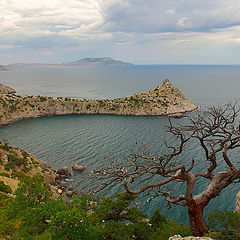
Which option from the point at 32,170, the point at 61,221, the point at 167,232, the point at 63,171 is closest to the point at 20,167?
the point at 32,170

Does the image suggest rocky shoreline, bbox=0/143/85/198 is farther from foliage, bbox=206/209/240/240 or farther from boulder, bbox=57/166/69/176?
foliage, bbox=206/209/240/240

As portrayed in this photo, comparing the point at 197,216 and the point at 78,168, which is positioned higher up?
the point at 197,216

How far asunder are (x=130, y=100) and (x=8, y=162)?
200 feet

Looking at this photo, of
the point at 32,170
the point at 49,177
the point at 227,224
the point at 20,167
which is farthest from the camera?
the point at 49,177

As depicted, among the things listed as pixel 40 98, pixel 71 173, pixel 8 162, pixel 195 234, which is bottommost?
pixel 71 173

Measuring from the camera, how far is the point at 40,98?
84562mm

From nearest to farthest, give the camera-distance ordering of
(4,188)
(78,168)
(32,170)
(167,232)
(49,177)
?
(167,232)
(4,188)
(32,170)
(49,177)
(78,168)

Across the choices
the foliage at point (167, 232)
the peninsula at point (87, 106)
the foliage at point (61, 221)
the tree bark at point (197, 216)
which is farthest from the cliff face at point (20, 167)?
the peninsula at point (87, 106)

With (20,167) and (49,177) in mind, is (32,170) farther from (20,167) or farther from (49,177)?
(49,177)

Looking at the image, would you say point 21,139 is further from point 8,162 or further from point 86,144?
point 8,162

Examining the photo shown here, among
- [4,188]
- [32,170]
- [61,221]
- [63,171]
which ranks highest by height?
[61,221]

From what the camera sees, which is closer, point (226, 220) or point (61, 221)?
point (61, 221)

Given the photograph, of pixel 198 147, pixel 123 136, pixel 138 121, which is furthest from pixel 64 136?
pixel 198 147

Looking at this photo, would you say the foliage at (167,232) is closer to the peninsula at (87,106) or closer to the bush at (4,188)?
the bush at (4,188)
